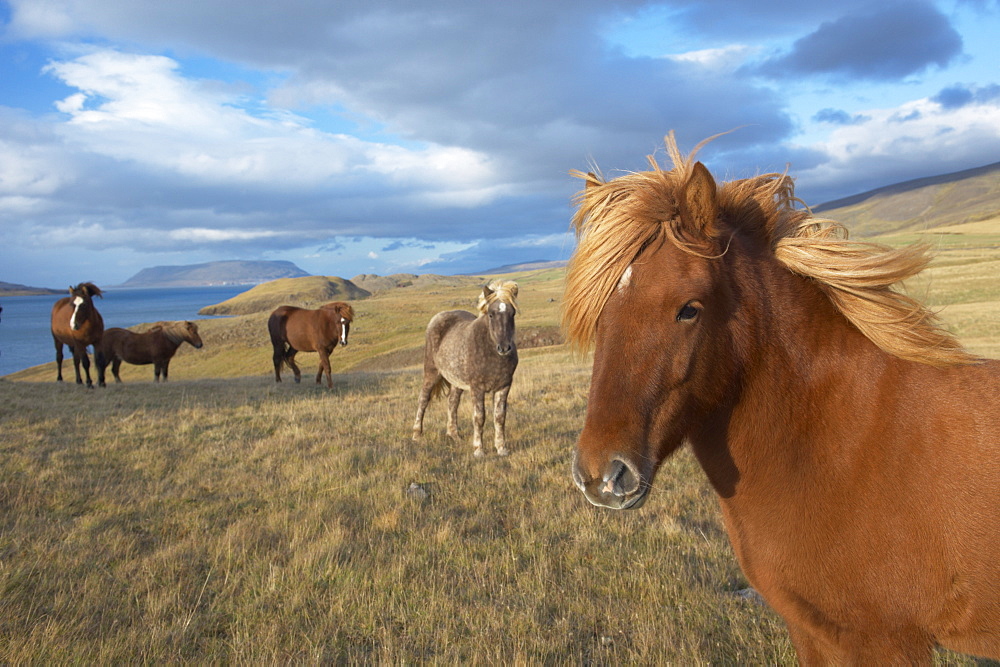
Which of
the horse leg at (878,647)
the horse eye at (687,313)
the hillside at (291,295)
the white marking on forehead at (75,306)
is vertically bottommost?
the horse leg at (878,647)

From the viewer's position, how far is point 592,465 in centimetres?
197

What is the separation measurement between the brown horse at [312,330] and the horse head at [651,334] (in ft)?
57.6

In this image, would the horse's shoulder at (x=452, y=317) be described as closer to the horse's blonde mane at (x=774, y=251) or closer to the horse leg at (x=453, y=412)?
the horse leg at (x=453, y=412)

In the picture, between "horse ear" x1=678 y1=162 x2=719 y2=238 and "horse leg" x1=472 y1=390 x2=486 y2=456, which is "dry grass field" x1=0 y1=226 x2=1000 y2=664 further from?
"horse ear" x1=678 y1=162 x2=719 y2=238

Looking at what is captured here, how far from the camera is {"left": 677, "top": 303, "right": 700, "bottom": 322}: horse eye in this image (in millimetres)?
2123

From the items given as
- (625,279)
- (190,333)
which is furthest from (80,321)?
(625,279)

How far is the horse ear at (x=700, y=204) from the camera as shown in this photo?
2164 mm

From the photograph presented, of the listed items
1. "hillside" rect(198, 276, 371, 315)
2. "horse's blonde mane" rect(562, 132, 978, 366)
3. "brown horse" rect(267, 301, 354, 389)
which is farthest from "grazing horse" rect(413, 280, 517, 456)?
"hillside" rect(198, 276, 371, 315)

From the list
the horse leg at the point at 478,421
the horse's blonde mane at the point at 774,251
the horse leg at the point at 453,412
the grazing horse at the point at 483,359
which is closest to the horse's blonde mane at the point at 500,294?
the grazing horse at the point at 483,359

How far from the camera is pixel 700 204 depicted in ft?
7.19

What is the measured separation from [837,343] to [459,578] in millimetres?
3672

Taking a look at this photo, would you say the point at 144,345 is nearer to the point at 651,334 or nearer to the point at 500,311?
the point at 500,311

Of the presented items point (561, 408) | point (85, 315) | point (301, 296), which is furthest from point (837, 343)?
point (301, 296)

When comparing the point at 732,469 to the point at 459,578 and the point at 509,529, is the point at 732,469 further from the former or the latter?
the point at 509,529
